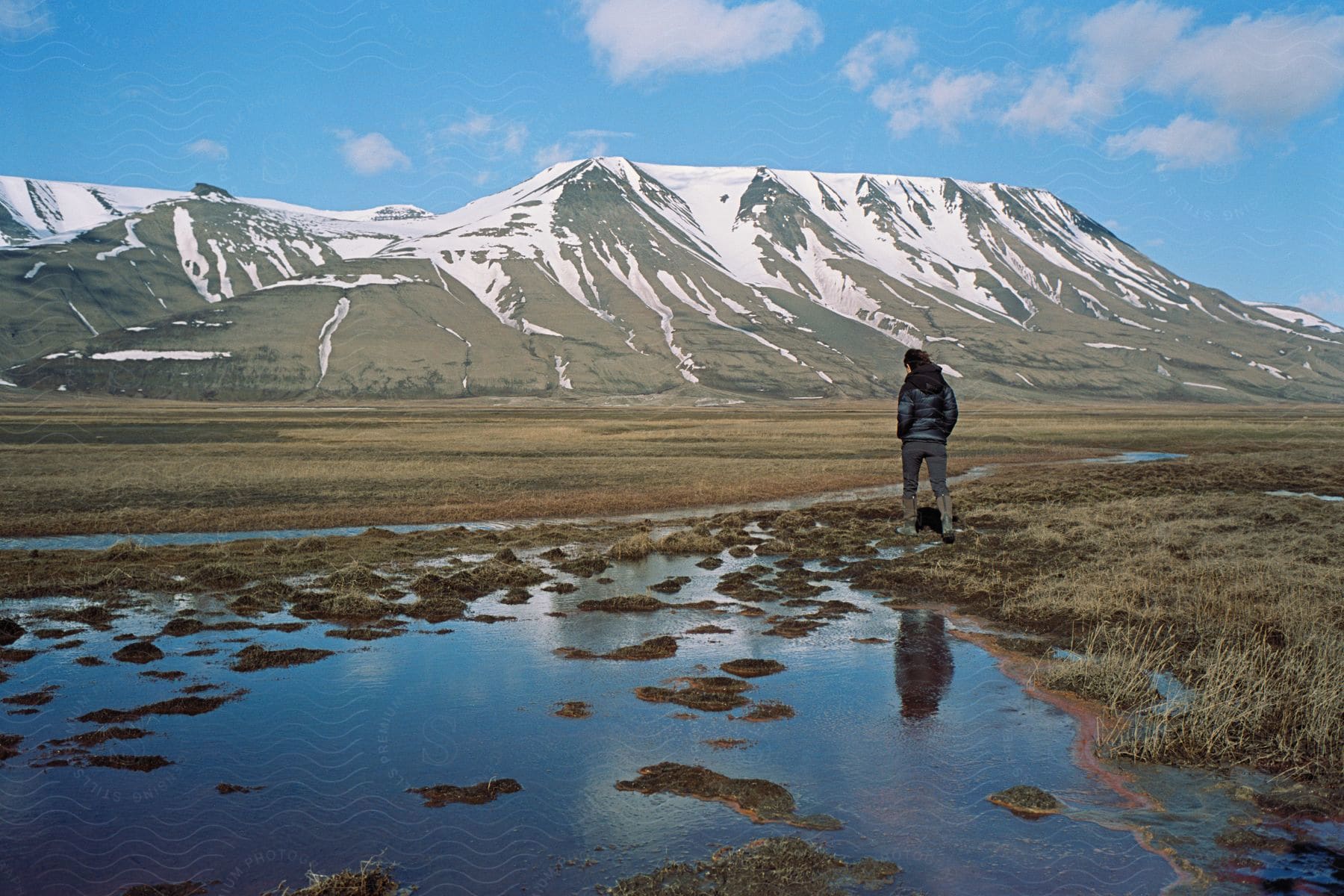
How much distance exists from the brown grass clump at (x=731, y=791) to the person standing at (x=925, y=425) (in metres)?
6.79

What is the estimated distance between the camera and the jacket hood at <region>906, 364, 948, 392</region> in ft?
52.0

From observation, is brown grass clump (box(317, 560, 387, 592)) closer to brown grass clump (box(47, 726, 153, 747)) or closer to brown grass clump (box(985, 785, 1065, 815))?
brown grass clump (box(47, 726, 153, 747))

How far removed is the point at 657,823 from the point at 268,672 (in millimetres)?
8571

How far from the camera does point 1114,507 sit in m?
34.9

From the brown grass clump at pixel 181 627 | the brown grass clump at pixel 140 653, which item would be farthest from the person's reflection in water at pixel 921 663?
the brown grass clump at pixel 181 627

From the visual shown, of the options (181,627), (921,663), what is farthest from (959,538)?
(181,627)

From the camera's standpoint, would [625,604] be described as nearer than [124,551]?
Yes

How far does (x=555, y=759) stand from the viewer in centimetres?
1134

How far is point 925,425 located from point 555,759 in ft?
28.5

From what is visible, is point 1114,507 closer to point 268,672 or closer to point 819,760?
point 819,760

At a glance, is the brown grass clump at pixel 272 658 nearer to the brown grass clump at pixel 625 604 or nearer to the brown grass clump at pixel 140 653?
the brown grass clump at pixel 140 653

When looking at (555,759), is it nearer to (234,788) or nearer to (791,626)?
(234,788)

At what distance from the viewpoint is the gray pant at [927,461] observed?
1616 cm

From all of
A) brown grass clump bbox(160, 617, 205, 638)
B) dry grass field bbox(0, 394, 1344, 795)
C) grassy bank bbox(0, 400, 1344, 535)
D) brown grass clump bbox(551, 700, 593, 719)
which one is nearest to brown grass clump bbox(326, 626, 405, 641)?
dry grass field bbox(0, 394, 1344, 795)
